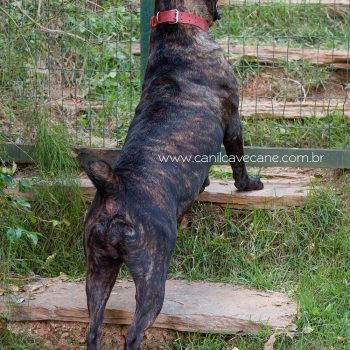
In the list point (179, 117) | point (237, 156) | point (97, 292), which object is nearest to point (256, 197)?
point (237, 156)

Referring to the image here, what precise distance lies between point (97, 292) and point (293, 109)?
3005 millimetres

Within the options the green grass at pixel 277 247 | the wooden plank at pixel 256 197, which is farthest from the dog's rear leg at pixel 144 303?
the wooden plank at pixel 256 197

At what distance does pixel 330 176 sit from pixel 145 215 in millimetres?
2401

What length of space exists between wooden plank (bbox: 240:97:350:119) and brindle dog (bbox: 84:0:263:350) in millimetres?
1141

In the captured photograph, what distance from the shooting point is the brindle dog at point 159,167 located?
15.4 feet

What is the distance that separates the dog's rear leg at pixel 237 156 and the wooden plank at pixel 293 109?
3.35 ft

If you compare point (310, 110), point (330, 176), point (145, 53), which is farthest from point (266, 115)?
point (145, 53)

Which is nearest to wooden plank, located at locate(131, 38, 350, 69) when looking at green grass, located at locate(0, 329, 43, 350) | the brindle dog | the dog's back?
the brindle dog

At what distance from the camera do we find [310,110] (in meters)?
7.19

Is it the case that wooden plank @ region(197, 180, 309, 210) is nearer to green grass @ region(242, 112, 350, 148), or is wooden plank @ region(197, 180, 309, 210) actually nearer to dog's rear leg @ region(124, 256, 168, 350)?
green grass @ region(242, 112, 350, 148)

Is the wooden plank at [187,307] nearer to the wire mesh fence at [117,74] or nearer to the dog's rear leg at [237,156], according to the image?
the dog's rear leg at [237,156]

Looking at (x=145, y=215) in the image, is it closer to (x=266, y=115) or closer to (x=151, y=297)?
(x=151, y=297)

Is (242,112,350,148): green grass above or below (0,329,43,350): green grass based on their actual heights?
above

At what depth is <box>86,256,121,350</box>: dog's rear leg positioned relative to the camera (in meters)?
4.85
